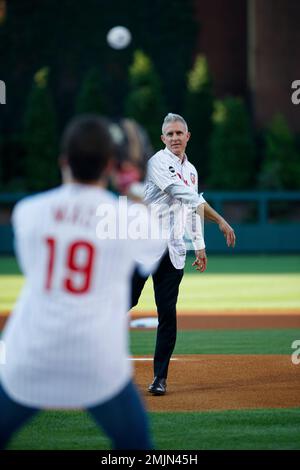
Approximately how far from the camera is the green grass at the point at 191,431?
589 centimetres

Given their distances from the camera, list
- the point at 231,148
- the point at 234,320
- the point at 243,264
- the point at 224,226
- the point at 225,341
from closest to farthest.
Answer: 1. the point at 224,226
2. the point at 225,341
3. the point at 234,320
4. the point at 243,264
5. the point at 231,148

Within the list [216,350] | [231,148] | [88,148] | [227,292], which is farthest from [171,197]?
[231,148]

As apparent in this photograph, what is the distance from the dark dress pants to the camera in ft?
25.0

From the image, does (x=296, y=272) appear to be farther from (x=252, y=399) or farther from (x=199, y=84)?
(x=252, y=399)

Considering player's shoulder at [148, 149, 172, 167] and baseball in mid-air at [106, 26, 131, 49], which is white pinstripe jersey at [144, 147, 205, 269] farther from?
baseball in mid-air at [106, 26, 131, 49]

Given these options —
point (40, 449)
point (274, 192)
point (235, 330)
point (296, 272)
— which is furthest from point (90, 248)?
point (274, 192)

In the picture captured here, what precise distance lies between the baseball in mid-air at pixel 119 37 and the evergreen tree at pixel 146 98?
258cm

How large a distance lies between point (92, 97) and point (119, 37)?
353cm

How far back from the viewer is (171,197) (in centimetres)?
770

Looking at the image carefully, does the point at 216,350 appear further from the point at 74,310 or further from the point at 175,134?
the point at 74,310

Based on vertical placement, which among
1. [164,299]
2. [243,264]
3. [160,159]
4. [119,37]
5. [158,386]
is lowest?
[243,264]

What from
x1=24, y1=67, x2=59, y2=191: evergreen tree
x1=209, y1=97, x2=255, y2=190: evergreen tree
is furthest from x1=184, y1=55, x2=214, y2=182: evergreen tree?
x1=24, y1=67, x2=59, y2=191: evergreen tree

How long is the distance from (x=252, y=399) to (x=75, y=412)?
137 cm

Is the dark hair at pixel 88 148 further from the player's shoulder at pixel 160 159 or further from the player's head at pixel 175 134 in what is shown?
the player's head at pixel 175 134
